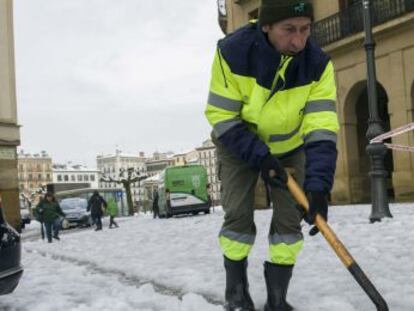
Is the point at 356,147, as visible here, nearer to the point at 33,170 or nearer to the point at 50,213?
the point at 50,213

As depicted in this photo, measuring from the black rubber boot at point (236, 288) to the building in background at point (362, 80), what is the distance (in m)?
15.7

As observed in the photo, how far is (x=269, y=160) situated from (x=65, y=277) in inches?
160

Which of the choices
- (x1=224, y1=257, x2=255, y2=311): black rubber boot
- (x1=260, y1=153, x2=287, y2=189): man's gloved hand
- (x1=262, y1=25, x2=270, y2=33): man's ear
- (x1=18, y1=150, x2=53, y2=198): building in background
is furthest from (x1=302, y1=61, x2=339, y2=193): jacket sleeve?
(x1=18, y1=150, x2=53, y2=198): building in background

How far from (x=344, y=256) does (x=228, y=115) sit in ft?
3.26

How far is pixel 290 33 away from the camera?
3.49m

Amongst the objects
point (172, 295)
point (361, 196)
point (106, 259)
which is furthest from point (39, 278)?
point (361, 196)

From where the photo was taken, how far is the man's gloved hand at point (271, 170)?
346 centimetres

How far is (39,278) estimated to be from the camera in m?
6.89

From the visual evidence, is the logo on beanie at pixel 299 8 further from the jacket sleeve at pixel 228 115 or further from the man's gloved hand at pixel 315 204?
the man's gloved hand at pixel 315 204

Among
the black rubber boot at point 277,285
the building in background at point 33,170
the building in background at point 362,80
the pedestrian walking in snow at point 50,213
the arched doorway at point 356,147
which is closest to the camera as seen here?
the black rubber boot at point 277,285

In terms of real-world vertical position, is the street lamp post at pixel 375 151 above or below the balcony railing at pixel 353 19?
below

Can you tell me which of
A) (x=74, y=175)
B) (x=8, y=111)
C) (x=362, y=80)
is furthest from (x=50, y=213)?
(x=74, y=175)

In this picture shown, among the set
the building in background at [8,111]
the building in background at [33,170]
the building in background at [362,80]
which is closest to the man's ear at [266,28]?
the building in background at [362,80]

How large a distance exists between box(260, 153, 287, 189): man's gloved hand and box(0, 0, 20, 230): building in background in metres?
23.1
